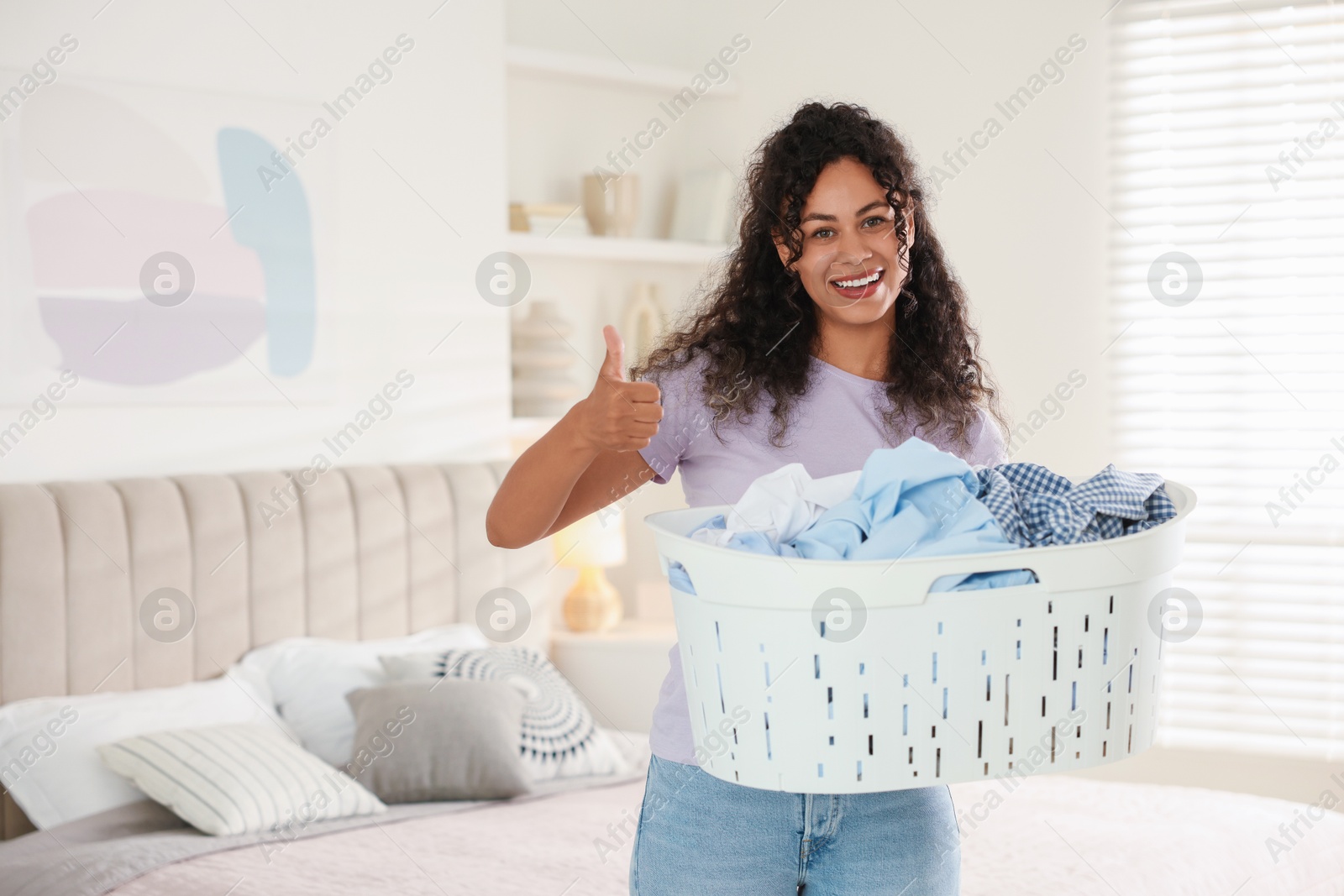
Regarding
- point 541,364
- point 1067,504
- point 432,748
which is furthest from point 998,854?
point 541,364

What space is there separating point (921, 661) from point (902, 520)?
124 mm

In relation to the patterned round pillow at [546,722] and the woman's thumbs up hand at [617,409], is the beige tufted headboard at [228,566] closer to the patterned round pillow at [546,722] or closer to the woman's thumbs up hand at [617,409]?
the patterned round pillow at [546,722]

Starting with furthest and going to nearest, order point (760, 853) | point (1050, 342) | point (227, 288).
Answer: point (1050, 342), point (227, 288), point (760, 853)

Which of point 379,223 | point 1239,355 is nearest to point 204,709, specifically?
point 379,223

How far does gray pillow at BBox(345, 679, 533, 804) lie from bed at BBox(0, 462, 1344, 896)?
Answer: 48mm

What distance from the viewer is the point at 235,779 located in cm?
246

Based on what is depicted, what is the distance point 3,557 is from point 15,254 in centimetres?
70

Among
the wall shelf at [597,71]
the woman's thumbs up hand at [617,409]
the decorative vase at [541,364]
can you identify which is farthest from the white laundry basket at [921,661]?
the wall shelf at [597,71]

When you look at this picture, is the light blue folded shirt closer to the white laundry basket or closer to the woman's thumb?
the white laundry basket

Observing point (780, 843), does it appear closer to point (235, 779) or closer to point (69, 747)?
point (235, 779)

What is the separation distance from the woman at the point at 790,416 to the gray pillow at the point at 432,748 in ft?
5.03

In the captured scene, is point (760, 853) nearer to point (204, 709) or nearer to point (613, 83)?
point (204, 709)

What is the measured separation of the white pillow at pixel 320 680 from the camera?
9.39 ft

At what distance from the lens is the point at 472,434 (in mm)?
3652
